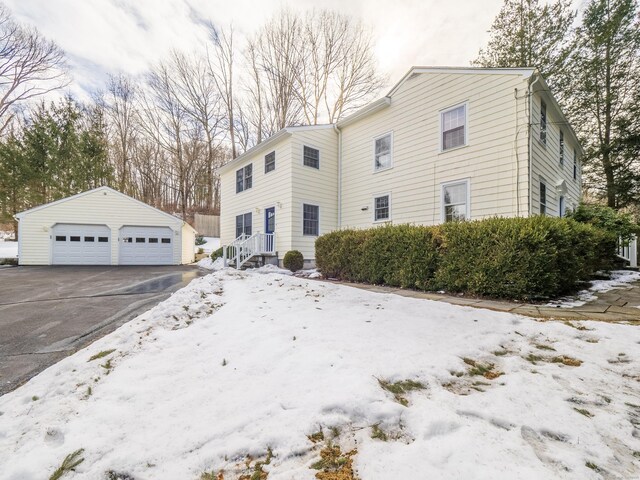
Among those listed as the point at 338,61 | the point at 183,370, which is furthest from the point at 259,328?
the point at 338,61

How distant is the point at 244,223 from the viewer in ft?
41.7

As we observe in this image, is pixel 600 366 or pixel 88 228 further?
pixel 88 228

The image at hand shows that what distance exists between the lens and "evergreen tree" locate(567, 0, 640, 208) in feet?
39.2

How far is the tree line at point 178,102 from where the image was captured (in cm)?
1595

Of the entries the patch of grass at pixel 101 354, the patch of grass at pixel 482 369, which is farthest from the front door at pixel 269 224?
the patch of grass at pixel 482 369

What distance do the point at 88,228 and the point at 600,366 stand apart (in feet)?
59.0

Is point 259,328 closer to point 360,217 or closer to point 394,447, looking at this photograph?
point 394,447

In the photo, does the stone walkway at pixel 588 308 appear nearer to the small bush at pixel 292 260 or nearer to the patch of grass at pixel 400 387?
the patch of grass at pixel 400 387

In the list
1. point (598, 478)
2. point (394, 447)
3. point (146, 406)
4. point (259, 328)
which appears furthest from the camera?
point (259, 328)

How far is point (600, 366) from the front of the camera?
81.0 inches

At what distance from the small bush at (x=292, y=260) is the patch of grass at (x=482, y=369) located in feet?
24.8

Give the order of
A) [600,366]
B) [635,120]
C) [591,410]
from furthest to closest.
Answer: [635,120] → [600,366] → [591,410]

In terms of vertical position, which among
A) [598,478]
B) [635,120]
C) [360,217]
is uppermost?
[635,120]

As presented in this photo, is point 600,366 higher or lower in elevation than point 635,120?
lower
